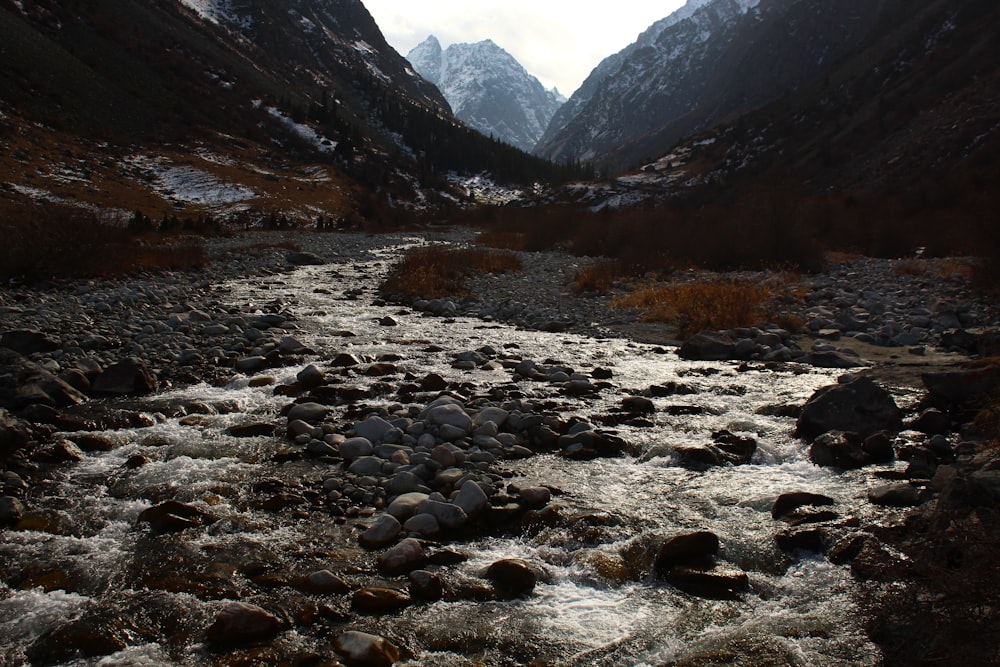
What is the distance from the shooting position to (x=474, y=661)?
3605mm

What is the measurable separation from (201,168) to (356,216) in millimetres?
14883

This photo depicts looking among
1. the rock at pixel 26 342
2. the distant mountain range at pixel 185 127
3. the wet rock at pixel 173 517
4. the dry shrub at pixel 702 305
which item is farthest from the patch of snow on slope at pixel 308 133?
the wet rock at pixel 173 517

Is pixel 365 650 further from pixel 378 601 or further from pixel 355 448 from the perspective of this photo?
pixel 355 448

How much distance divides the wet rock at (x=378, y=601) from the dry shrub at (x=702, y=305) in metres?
10.7

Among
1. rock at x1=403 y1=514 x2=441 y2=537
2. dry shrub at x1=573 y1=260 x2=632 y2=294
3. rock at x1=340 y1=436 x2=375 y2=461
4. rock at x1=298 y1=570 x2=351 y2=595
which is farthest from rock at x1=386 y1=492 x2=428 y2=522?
dry shrub at x1=573 y1=260 x2=632 y2=294

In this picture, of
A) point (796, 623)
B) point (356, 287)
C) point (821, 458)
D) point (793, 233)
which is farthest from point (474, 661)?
point (793, 233)

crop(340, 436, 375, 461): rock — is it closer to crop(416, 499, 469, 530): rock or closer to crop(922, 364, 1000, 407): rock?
crop(416, 499, 469, 530): rock

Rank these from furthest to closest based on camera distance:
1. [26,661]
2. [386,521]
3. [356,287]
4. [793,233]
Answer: [793,233], [356,287], [386,521], [26,661]

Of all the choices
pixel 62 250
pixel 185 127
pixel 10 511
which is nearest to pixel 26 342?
pixel 10 511

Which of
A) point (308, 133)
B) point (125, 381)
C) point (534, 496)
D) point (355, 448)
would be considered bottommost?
point (125, 381)

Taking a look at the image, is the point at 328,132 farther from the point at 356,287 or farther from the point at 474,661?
the point at 474,661

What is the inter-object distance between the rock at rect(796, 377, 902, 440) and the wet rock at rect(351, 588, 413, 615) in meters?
5.17

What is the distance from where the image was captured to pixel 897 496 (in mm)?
5242

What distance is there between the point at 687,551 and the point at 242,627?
10.4 ft
